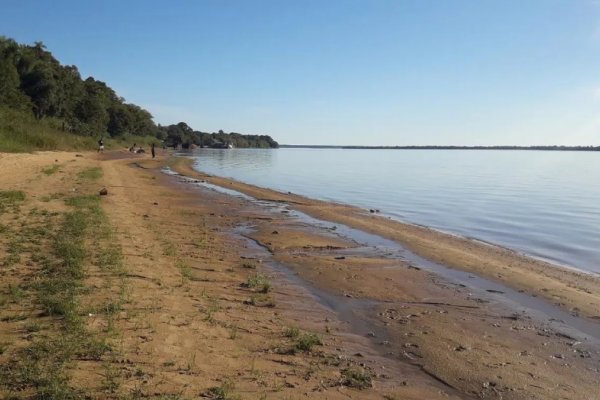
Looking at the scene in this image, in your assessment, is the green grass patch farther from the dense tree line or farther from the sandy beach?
the dense tree line

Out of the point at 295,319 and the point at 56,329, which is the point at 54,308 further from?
the point at 295,319

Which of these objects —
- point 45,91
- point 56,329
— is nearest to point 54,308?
point 56,329

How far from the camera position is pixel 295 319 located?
7.36 m

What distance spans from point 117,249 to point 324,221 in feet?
34.6

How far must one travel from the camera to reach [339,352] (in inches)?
242

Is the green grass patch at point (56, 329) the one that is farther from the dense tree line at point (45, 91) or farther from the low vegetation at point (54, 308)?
the dense tree line at point (45, 91)

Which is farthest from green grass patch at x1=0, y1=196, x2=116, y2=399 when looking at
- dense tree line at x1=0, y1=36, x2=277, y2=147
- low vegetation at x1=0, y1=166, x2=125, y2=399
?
dense tree line at x1=0, y1=36, x2=277, y2=147

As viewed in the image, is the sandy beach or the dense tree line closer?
the sandy beach

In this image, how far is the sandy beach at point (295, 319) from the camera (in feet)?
16.4

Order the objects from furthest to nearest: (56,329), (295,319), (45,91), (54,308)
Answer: (45,91) < (295,319) < (54,308) < (56,329)

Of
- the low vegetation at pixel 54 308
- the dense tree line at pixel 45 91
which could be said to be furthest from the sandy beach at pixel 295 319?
the dense tree line at pixel 45 91

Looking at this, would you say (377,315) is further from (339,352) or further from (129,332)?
(129,332)

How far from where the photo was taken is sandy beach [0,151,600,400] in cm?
500

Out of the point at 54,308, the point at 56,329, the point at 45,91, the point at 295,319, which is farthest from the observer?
the point at 45,91
